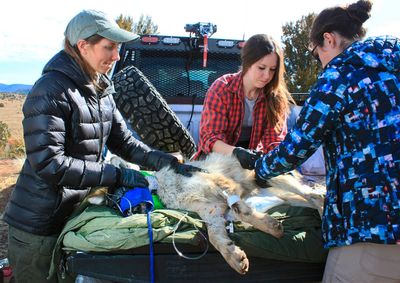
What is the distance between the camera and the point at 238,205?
2.91m

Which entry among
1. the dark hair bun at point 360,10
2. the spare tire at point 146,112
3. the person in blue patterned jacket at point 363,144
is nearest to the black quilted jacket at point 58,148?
the spare tire at point 146,112

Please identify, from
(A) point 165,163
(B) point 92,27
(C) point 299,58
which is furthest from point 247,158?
(C) point 299,58

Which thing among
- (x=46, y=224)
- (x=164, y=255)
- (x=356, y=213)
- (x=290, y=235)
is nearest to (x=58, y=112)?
(x=46, y=224)

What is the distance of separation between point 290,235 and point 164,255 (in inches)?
30.5

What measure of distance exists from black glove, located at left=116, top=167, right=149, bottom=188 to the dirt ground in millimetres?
2041

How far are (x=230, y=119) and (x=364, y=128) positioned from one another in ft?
6.31

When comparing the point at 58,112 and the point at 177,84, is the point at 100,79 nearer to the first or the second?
the point at 58,112

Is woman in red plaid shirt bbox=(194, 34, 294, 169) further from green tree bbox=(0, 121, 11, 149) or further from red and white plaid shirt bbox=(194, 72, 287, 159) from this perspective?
green tree bbox=(0, 121, 11, 149)

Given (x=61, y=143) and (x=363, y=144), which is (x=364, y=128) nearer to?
(x=363, y=144)

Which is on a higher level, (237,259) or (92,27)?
(92,27)

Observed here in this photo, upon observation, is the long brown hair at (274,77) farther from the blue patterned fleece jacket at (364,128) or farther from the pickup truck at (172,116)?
the blue patterned fleece jacket at (364,128)

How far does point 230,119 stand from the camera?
13.2 feet

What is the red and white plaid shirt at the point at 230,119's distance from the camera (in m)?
3.96

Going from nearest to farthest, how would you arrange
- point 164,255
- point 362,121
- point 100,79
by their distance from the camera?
1. point 362,121
2. point 164,255
3. point 100,79
